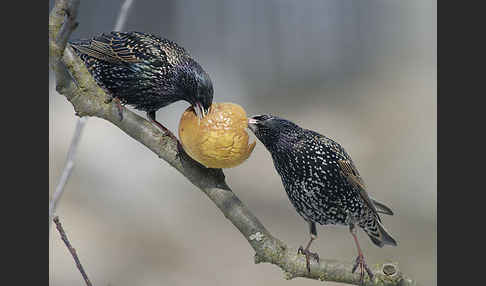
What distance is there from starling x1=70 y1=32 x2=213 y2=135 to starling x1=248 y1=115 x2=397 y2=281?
0.31 m

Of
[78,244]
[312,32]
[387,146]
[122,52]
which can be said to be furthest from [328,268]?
[312,32]

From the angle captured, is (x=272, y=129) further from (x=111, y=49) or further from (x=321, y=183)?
(x=111, y=49)

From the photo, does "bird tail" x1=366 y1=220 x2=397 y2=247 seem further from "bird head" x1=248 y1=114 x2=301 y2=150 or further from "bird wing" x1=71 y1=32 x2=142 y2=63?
"bird wing" x1=71 y1=32 x2=142 y2=63

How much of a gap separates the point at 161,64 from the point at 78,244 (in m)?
1.58

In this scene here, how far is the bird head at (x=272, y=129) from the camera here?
135cm

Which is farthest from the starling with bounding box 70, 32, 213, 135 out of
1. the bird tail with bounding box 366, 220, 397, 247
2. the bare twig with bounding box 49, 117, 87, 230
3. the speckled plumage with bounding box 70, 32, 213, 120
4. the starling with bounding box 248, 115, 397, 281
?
the bird tail with bounding box 366, 220, 397, 247

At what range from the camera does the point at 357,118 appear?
3.48 m

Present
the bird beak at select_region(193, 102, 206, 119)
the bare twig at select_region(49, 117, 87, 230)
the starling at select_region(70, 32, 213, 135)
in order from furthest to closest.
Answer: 1. the starling at select_region(70, 32, 213, 135)
2. the bare twig at select_region(49, 117, 87, 230)
3. the bird beak at select_region(193, 102, 206, 119)

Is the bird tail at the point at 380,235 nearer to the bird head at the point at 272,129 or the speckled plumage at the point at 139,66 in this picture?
the bird head at the point at 272,129

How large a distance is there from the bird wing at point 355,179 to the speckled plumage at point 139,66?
0.54 metres

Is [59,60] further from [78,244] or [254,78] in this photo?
[254,78]

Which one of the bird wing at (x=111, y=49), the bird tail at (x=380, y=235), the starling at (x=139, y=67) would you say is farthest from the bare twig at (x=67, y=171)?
the bird tail at (x=380, y=235)

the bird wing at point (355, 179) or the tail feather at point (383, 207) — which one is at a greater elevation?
the bird wing at point (355, 179)

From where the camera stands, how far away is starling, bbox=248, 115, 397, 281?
1.58 meters
